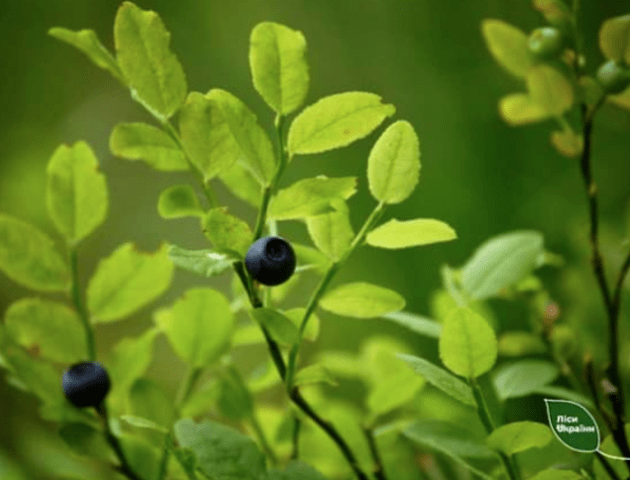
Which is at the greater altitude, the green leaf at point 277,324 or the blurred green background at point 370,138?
the green leaf at point 277,324

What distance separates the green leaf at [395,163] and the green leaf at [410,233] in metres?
0.01

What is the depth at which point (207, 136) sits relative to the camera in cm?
39

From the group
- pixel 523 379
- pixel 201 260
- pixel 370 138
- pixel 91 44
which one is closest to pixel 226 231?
pixel 201 260

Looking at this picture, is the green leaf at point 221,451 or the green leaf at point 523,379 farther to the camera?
the green leaf at point 523,379

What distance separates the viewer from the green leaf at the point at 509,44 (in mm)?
542

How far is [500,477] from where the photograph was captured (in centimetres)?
49

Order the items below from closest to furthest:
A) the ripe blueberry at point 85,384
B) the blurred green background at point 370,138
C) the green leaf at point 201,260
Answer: the green leaf at point 201,260 < the ripe blueberry at point 85,384 < the blurred green background at point 370,138

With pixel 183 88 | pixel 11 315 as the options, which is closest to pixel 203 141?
pixel 183 88

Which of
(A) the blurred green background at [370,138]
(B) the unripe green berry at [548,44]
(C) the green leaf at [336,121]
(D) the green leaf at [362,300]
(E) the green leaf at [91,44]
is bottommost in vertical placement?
(A) the blurred green background at [370,138]

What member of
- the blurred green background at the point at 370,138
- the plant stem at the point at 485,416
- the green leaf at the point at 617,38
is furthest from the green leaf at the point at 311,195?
the blurred green background at the point at 370,138

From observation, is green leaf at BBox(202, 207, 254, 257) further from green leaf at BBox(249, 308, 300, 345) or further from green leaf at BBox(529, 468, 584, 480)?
green leaf at BBox(529, 468, 584, 480)

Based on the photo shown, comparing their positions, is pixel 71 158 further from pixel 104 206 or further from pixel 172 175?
pixel 172 175

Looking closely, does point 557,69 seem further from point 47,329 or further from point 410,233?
point 47,329

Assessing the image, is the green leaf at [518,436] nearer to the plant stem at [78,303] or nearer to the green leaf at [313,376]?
the green leaf at [313,376]
